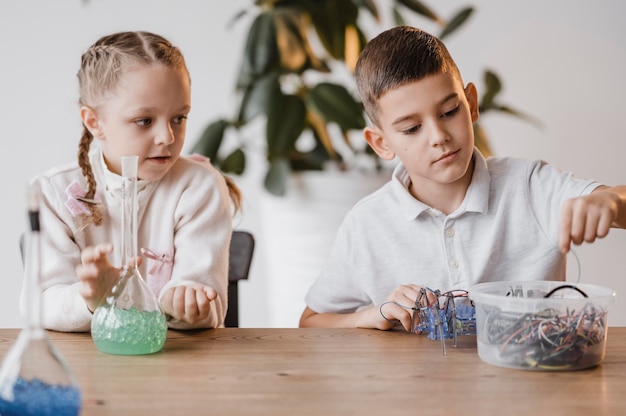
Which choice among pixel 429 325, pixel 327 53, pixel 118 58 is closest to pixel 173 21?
pixel 327 53

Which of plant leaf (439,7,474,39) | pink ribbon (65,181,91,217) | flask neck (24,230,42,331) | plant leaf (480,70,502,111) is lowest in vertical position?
flask neck (24,230,42,331)

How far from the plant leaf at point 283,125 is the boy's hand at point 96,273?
1.47 m

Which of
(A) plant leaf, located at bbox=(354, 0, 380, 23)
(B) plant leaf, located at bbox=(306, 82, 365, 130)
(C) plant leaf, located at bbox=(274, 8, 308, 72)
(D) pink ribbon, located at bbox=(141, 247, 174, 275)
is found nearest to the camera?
(D) pink ribbon, located at bbox=(141, 247, 174, 275)

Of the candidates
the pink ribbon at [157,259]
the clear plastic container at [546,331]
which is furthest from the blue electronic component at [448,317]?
the pink ribbon at [157,259]

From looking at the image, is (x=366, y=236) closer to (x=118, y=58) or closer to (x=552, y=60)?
(x=118, y=58)

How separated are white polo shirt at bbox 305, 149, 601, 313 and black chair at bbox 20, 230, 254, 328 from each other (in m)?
0.23

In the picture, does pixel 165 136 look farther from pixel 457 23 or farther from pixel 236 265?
pixel 457 23

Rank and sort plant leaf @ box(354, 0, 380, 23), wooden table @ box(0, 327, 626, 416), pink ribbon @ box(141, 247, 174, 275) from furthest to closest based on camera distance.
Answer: plant leaf @ box(354, 0, 380, 23) < pink ribbon @ box(141, 247, 174, 275) < wooden table @ box(0, 327, 626, 416)

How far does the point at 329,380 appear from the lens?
3.62 feet

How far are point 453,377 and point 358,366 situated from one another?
136 mm

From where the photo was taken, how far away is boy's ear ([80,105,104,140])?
5.52 ft

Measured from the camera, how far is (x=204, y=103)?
10.8 feet

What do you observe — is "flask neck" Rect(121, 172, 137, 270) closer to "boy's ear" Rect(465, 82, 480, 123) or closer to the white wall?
"boy's ear" Rect(465, 82, 480, 123)

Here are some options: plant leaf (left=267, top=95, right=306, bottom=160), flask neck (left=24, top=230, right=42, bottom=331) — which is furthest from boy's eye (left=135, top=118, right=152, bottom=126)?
plant leaf (left=267, top=95, right=306, bottom=160)
